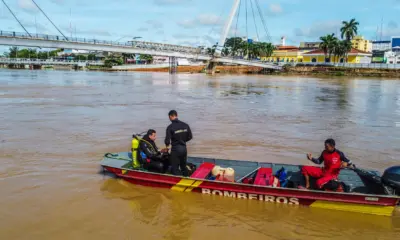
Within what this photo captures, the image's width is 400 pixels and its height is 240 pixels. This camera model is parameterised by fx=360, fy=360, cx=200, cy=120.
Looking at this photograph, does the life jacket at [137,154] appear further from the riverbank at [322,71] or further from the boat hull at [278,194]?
the riverbank at [322,71]

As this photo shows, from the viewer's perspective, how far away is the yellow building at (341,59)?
9138 centimetres

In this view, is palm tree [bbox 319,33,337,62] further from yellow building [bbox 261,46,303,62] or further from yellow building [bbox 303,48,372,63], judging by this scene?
yellow building [bbox 261,46,303,62]

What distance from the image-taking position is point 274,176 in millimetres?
8047

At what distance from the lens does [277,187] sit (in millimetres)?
7379

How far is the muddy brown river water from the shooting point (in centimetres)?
696

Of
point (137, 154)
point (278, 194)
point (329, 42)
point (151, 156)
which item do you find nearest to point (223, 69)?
point (329, 42)

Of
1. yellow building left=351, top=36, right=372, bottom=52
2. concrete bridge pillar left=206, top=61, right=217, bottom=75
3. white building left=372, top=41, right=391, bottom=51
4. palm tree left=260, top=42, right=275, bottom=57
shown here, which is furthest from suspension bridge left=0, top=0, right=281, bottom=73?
white building left=372, top=41, right=391, bottom=51

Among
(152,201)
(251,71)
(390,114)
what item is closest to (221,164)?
(152,201)

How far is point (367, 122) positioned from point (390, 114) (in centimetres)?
397

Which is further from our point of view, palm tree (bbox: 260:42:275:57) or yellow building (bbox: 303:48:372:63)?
palm tree (bbox: 260:42:275:57)

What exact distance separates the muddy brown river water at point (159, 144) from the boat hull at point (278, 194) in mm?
153

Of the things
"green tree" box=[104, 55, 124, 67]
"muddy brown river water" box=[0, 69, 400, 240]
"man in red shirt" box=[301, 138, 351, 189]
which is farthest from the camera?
"green tree" box=[104, 55, 124, 67]

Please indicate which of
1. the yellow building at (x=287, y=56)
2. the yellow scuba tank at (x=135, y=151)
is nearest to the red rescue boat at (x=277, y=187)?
the yellow scuba tank at (x=135, y=151)

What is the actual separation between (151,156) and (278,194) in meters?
3.01
